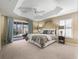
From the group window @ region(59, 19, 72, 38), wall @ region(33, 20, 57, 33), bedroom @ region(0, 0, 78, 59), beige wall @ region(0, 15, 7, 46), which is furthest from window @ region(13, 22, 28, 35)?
window @ region(59, 19, 72, 38)

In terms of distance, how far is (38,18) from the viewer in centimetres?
299

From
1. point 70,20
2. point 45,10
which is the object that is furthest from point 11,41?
point 70,20

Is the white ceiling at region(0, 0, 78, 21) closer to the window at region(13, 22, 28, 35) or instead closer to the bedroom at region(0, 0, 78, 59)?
the bedroom at region(0, 0, 78, 59)

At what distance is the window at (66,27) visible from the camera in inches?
137

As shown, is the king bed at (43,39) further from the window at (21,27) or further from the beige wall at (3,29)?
the beige wall at (3,29)

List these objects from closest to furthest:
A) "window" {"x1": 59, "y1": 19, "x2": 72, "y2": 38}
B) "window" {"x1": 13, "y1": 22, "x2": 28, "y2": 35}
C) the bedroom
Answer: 1. "window" {"x1": 13, "y1": 22, "x2": 28, "y2": 35}
2. the bedroom
3. "window" {"x1": 59, "y1": 19, "x2": 72, "y2": 38}

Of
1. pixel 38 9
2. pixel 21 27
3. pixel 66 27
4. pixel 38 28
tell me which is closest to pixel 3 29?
pixel 21 27

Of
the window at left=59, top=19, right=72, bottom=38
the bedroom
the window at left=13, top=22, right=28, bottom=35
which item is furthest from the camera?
the window at left=59, top=19, right=72, bottom=38

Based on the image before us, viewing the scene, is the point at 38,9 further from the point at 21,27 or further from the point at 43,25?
the point at 21,27

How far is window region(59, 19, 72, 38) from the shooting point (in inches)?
137

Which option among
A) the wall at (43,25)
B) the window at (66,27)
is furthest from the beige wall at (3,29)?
the window at (66,27)

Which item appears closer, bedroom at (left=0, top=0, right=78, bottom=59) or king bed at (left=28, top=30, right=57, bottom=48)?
bedroom at (left=0, top=0, right=78, bottom=59)

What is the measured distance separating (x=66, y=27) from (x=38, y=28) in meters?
1.39

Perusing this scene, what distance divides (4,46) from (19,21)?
1601 mm
